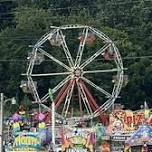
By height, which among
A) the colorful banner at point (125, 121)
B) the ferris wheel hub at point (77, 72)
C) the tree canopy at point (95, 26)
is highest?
the tree canopy at point (95, 26)

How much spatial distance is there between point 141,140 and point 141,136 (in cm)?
20

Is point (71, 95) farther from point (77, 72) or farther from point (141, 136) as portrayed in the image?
point (141, 136)

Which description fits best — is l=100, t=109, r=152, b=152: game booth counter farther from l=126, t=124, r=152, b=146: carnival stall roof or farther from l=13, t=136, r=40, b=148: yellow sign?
l=13, t=136, r=40, b=148: yellow sign

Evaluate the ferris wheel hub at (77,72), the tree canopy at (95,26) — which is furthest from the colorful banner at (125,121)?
the tree canopy at (95,26)

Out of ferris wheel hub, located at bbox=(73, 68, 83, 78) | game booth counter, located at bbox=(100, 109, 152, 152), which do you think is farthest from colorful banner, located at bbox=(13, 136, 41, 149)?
ferris wheel hub, located at bbox=(73, 68, 83, 78)

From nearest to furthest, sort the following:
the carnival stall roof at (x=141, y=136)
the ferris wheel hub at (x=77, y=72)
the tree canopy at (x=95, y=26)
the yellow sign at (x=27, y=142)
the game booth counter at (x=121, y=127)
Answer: the carnival stall roof at (x=141, y=136), the yellow sign at (x=27, y=142), the game booth counter at (x=121, y=127), the ferris wheel hub at (x=77, y=72), the tree canopy at (x=95, y=26)

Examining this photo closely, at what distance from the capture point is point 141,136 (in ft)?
131

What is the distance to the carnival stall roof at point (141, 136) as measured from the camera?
39.6 metres

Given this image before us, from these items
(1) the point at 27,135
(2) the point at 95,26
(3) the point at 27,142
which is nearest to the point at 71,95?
(1) the point at 27,135

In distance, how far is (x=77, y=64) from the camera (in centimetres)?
5291

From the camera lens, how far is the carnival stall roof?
39562 millimetres

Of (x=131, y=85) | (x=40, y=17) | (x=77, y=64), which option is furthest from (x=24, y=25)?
(x=77, y=64)

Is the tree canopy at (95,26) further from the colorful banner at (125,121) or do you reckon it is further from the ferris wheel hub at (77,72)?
the colorful banner at (125,121)

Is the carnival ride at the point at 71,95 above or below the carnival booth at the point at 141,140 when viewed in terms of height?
above
